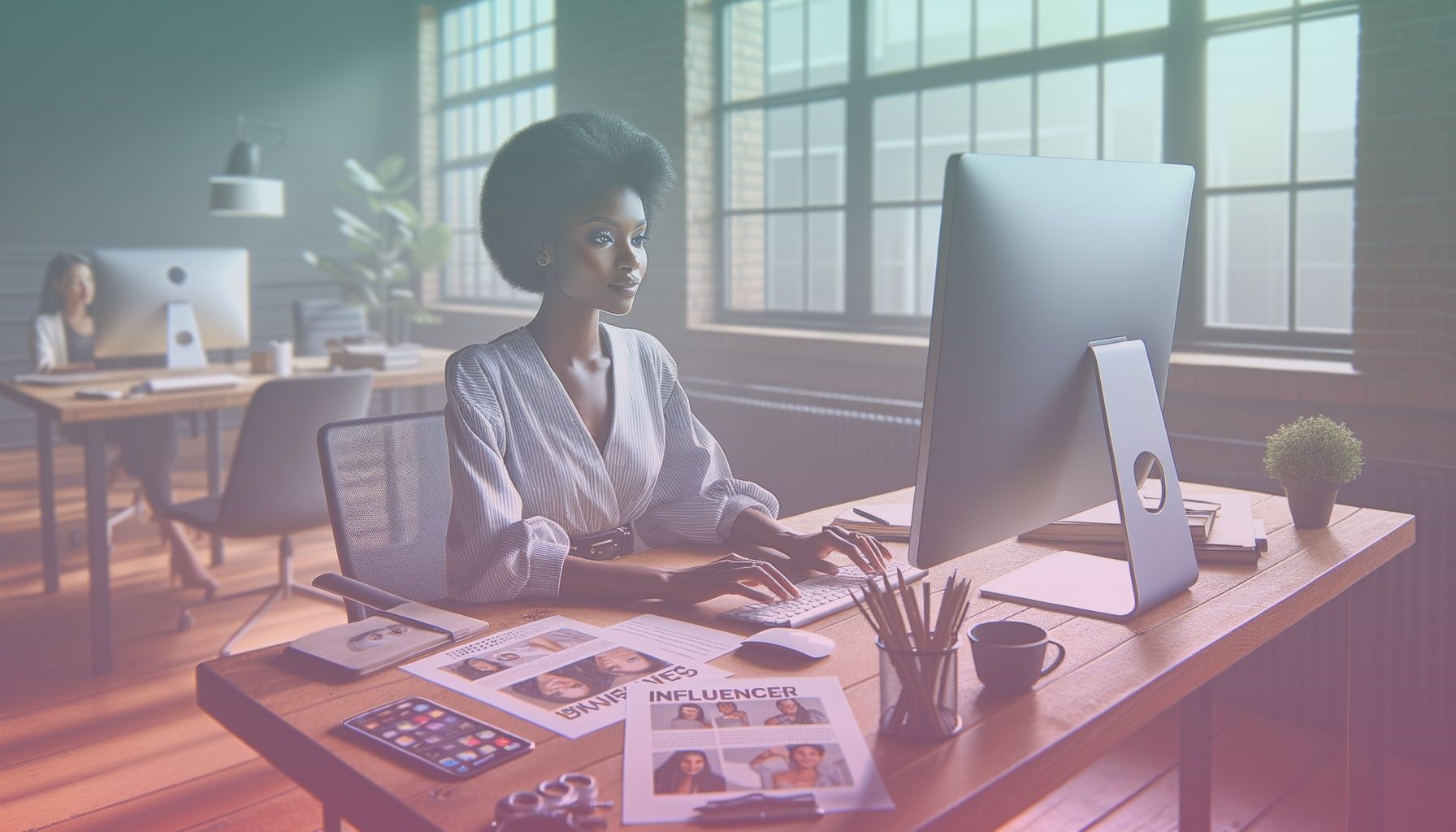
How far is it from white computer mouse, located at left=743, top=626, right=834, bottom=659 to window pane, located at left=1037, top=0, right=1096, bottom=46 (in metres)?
2.89

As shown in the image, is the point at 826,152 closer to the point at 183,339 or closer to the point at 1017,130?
the point at 1017,130

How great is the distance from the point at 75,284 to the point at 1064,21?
396 centimetres

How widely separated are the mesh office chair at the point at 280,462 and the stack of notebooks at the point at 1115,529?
5.98 ft

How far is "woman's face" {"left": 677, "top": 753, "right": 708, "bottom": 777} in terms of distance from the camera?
0.92 m

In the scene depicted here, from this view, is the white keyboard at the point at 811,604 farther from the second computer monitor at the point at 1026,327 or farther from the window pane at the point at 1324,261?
the window pane at the point at 1324,261

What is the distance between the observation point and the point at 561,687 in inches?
43.7

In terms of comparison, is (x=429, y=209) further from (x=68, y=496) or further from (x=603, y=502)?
(x=603, y=502)

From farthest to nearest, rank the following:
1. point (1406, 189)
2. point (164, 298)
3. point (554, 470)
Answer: point (164, 298), point (1406, 189), point (554, 470)

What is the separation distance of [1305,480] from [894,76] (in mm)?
2735

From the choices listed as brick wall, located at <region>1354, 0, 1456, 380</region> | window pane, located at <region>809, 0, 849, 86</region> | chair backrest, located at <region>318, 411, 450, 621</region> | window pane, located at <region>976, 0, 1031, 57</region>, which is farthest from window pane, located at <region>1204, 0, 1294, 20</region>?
chair backrest, located at <region>318, 411, 450, 621</region>

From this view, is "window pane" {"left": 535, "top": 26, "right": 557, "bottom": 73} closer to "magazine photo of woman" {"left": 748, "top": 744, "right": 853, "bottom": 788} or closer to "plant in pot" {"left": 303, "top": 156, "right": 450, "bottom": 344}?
"plant in pot" {"left": 303, "top": 156, "right": 450, "bottom": 344}

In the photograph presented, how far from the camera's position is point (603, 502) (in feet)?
5.56

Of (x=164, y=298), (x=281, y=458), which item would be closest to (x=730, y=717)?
(x=281, y=458)

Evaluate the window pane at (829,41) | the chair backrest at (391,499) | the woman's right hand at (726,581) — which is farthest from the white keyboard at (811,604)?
the window pane at (829,41)
